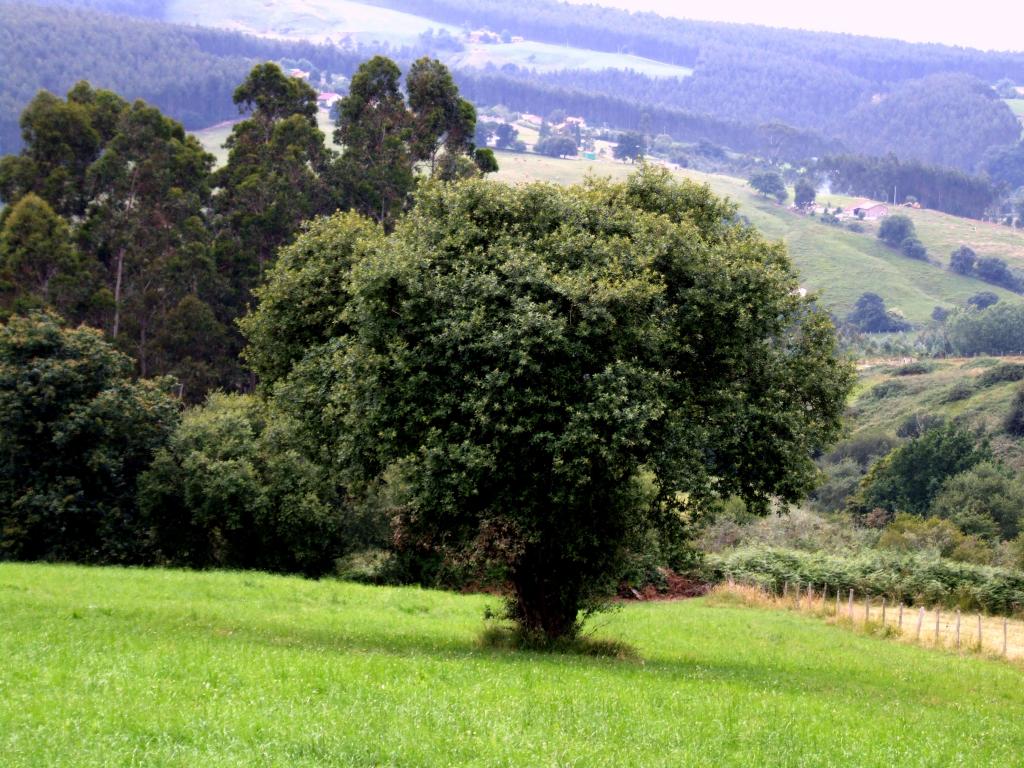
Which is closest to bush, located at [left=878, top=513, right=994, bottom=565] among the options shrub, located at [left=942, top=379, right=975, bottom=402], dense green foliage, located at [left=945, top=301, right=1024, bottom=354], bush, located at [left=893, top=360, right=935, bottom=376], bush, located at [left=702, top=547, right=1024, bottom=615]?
bush, located at [left=702, top=547, right=1024, bottom=615]

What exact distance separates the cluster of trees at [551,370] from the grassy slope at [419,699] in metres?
3.05

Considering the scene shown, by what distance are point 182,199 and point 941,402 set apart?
92191 millimetres

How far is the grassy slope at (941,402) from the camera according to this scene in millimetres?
114225

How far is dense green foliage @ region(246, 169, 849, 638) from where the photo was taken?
22016 millimetres

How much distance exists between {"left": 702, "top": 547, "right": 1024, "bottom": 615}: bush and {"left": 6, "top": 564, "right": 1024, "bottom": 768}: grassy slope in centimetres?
1838

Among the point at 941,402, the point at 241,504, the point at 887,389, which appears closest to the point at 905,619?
the point at 241,504

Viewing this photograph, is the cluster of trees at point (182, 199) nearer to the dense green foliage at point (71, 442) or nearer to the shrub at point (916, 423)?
the dense green foliage at point (71, 442)

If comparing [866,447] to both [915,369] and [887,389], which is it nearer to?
[887,389]

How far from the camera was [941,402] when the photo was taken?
128m

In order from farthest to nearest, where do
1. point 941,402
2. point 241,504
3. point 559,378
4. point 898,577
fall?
point 941,402
point 898,577
point 241,504
point 559,378

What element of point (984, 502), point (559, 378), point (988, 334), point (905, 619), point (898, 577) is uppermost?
point (559, 378)

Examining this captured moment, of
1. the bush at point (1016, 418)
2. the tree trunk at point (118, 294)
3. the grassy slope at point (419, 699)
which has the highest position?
the grassy slope at point (419, 699)

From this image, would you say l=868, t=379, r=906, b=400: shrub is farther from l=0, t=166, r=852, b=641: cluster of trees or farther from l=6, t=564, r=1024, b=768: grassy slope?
l=0, t=166, r=852, b=641: cluster of trees

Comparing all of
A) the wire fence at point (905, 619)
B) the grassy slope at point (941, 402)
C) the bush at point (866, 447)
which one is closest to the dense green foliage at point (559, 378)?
the wire fence at point (905, 619)
